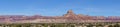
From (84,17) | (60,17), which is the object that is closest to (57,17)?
(60,17)

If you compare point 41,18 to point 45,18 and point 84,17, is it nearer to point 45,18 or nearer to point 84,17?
point 45,18

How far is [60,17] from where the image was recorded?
6649 inches

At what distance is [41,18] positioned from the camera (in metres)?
168

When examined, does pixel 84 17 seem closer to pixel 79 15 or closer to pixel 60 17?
pixel 79 15

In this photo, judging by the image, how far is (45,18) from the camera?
558ft

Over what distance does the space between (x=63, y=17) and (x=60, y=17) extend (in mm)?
1383

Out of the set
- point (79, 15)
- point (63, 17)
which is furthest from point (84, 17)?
point (63, 17)

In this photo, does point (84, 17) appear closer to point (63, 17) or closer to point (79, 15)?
point (79, 15)

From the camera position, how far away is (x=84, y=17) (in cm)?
17850

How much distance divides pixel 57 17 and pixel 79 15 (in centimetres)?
1286

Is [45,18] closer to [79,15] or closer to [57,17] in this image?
[57,17]

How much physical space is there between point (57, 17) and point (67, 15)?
189 inches

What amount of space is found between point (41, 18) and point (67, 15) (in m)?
12.6

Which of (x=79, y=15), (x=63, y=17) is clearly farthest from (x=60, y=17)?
(x=79, y=15)
